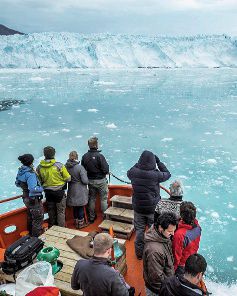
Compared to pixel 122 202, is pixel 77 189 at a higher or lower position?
higher

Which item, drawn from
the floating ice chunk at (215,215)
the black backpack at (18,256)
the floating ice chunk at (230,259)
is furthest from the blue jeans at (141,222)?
the floating ice chunk at (215,215)

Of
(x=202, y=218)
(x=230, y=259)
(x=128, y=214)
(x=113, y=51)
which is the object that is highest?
(x=113, y=51)

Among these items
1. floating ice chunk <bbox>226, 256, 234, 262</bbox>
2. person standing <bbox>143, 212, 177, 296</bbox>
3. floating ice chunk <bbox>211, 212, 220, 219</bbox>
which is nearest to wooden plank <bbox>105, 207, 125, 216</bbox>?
person standing <bbox>143, 212, 177, 296</bbox>

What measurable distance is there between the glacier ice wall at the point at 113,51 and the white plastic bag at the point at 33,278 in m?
70.7

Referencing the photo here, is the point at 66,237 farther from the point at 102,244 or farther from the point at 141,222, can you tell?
the point at 102,244

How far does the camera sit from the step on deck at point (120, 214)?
4.95 metres

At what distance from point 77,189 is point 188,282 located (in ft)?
9.47

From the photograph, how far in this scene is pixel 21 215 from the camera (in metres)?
4.92

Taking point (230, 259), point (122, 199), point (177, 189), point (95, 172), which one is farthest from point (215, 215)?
point (177, 189)

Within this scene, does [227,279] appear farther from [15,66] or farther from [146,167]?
[15,66]

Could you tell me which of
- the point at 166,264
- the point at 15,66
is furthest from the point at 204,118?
the point at 15,66

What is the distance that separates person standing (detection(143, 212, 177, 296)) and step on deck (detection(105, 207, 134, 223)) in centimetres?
216

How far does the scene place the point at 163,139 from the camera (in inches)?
623

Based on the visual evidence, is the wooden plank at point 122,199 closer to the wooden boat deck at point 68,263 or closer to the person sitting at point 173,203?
the wooden boat deck at point 68,263
